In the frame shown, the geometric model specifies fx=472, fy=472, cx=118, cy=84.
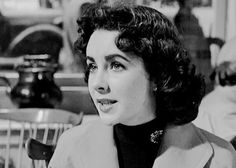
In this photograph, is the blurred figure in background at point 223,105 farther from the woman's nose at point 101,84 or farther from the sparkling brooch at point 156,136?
the woman's nose at point 101,84

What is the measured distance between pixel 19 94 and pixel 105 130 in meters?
1.42

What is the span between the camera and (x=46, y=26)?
251 cm

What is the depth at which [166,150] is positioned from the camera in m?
0.91

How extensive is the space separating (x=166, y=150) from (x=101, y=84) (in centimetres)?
20

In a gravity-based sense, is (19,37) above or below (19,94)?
above

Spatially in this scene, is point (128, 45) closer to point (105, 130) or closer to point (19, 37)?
point (105, 130)

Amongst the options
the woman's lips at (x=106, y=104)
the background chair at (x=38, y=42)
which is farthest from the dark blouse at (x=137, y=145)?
the background chair at (x=38, y=42)

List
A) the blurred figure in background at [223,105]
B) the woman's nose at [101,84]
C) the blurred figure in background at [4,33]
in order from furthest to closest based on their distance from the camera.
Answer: the blurred figure in background at [4,33]
the blurred figure in background at [223,105]
the woman's nose at [101,84]

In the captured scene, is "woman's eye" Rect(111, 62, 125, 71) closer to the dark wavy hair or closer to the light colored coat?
the dark wavy hair

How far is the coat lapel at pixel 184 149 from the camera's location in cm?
89

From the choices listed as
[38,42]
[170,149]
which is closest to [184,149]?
[170,149]

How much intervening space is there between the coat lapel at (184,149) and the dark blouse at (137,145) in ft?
0.09

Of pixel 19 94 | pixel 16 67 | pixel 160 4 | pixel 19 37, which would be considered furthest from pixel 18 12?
pixel 160 4

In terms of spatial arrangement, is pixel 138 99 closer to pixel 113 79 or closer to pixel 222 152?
pixel 113 79
